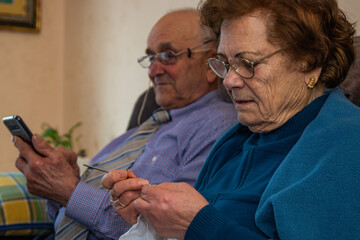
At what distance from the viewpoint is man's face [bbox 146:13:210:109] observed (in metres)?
1.72

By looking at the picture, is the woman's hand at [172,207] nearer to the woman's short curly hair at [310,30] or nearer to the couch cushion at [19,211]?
the woman's short curly hair at [310,30]

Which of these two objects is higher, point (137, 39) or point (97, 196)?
point (137, 39)

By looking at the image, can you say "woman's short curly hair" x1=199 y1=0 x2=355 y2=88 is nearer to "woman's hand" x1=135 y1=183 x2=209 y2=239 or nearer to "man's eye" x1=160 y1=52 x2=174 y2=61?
"woman's hand" x1=135 y1=183 x2=209 y2=239

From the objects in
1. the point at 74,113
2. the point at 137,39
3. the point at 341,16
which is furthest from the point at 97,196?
the point at 74,113

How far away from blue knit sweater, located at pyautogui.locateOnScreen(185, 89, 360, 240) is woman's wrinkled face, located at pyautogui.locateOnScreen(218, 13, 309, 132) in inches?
2.0

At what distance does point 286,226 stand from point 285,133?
281mm

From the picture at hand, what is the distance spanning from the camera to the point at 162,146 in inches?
62.4

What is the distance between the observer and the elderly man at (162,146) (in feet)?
4.66

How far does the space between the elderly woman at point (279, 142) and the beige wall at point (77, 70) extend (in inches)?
69.8

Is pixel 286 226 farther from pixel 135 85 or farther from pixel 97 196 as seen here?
pixel 135 85

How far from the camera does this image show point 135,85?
9.48 ft

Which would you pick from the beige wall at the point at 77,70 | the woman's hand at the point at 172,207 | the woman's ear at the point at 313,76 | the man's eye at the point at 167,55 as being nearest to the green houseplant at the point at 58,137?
the beige wall at the point at 77,70

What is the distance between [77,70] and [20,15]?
2.07 feet

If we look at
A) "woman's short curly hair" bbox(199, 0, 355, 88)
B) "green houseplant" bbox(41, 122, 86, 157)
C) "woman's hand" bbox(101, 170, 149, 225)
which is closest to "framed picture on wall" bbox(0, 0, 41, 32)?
"green houseplant" bbox(41, 122, 86, 157)
